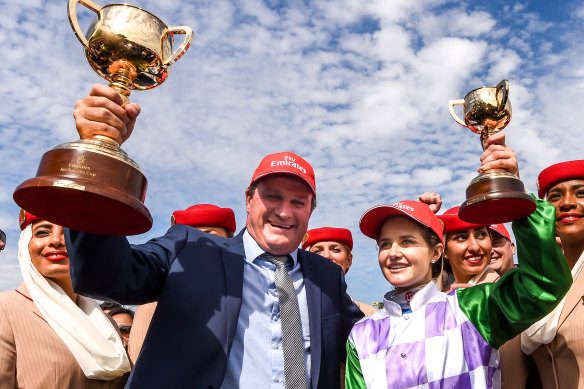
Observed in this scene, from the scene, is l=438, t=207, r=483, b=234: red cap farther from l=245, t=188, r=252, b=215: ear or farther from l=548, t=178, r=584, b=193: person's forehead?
l=245, t=188, r=252, b=215: ear

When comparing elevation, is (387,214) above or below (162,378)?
above

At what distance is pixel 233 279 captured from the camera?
10.8 feet

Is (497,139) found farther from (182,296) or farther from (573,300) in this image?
(182,296)

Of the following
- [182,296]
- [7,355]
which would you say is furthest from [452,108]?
[7,355]

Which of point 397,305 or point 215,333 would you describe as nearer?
point 215,333

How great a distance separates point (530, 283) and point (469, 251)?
2239 millimetres

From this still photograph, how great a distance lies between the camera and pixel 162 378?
292cm

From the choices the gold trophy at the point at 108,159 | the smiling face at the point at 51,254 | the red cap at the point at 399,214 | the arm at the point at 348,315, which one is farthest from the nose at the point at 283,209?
the smiling face at the point at 51,254

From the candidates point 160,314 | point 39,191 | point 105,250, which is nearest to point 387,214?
point 160,314

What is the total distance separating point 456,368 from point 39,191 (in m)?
2.61

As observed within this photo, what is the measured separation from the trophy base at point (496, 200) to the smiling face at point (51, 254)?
333cm

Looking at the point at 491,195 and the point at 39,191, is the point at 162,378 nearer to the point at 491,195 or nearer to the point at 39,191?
the point at 39,191

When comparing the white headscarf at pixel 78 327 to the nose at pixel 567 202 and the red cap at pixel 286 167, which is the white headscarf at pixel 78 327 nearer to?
the red cap at pixel 286 167

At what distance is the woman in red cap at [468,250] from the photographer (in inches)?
195
